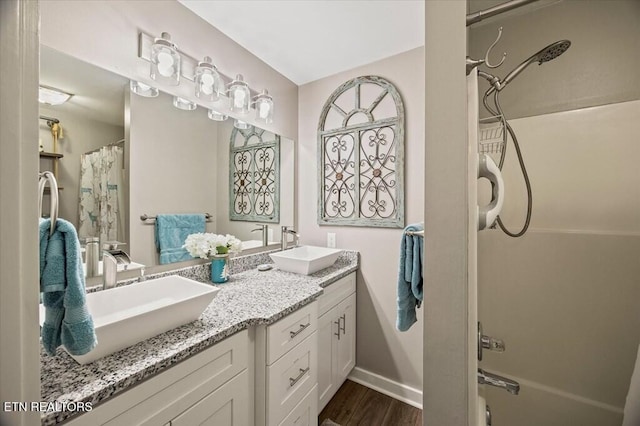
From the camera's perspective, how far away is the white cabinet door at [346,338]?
1.86 metres

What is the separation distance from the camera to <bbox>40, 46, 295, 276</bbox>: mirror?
1107mm

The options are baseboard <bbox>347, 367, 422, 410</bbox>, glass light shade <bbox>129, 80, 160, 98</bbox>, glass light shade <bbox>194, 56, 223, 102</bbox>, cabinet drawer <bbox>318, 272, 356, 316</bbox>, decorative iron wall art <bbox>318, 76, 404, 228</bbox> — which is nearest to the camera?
glass light shade <bbox>129, 80, 160, 98</bbox>

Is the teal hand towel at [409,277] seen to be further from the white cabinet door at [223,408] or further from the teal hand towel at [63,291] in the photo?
the teal hand towel at [63,291]

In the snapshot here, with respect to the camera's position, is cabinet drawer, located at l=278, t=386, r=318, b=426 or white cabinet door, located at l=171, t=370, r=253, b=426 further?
cabinet drawer, located at l=278, t=386, r=318, b=426

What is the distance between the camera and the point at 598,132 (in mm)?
1252

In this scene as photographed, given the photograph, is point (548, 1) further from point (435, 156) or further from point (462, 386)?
point (462, 386)

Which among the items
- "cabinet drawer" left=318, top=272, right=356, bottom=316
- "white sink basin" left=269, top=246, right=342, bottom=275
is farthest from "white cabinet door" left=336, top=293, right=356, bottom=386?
"white sink basin" left=269, top=246, right=342, bottom=275

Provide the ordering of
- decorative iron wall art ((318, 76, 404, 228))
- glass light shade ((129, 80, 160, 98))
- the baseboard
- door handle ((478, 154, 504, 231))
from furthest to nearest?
decorative iron wall art ((318, 76, 404, 228)), the baseboard, glass light shade ((129, 80, 160, 98)), door handle ((478, 154, 504, 231))

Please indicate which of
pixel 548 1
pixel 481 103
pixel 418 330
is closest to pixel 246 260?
pixel 418 330

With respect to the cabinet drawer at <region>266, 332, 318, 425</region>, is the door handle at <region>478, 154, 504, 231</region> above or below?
above

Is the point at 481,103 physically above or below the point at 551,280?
above

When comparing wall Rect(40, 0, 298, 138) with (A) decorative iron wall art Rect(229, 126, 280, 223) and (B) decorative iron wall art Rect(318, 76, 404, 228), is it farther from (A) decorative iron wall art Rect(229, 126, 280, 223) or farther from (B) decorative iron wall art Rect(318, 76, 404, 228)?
(B) decorative iron wall art Rect(318, 76, 404, 228)

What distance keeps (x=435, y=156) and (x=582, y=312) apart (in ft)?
4.46

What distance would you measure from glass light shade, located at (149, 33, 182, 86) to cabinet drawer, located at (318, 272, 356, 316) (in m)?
1.54
